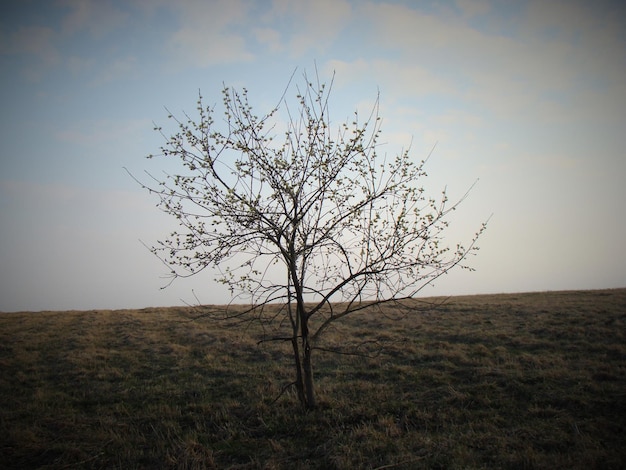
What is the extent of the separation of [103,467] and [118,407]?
12.8 feet

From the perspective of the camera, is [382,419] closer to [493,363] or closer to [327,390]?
[327,390]

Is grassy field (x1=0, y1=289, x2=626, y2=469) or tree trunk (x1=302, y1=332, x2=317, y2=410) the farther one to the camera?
tree trunk (x1=302, y1=332, x2=317, y2=410)

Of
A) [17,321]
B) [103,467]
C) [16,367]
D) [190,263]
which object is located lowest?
[103,467]

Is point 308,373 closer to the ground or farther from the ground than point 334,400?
farther from the ground

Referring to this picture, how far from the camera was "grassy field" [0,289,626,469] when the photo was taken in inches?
319

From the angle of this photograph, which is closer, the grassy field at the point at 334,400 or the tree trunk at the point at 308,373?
the grassy field at the point at 334,400

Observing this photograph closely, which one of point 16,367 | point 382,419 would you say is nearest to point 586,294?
point 382,419

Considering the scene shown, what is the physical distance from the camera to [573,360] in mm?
13945

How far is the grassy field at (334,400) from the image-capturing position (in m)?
8.09

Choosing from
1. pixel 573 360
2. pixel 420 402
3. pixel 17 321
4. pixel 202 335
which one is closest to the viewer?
pixel 420 402

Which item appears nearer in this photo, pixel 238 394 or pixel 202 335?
pixel 238 394

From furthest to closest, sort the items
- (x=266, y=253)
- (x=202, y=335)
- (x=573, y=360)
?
(x=202, y=335) < (x=573, y=360) < (x=266, y=253)

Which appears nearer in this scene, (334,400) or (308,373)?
(308,373)

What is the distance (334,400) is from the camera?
35.6ft
